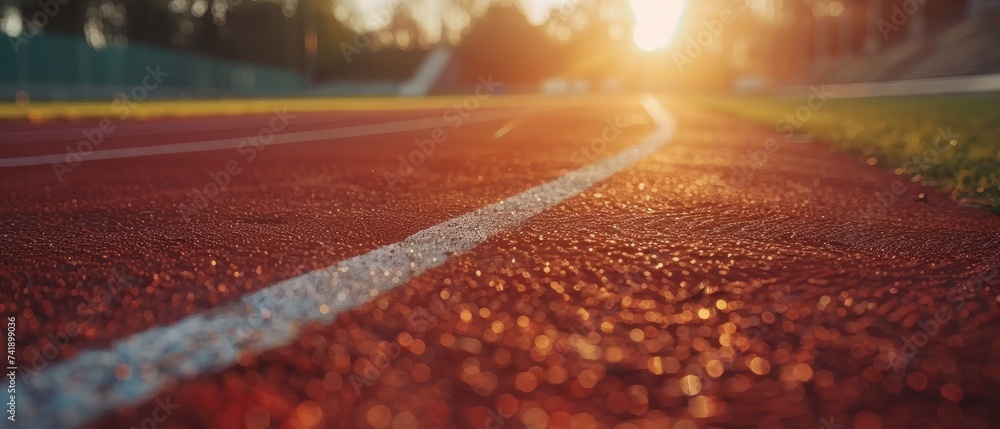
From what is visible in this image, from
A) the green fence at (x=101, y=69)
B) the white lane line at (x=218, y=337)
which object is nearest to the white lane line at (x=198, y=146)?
the white lane line at (x=218, y=337)

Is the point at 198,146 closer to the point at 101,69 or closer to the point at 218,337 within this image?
the point at 218,337

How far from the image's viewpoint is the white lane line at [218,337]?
1439 mm

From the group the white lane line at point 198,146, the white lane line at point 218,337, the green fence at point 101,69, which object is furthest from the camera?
the green fence at point 101,69

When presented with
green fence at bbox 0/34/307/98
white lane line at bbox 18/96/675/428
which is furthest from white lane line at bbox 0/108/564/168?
green fence at bbox 0/34/307/98

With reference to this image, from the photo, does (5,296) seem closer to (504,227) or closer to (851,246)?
(504,227)

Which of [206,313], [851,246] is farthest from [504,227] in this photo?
[206,313]

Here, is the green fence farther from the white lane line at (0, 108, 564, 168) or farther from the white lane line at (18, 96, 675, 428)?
the white lane line at (18, 96, 675, 428)

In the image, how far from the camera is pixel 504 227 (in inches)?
132

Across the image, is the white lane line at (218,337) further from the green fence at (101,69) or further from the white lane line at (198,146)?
the green fence at (101,69)

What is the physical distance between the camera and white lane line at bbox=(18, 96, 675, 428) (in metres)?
1.44

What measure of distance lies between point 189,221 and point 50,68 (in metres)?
33.4

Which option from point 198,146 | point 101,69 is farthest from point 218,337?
point 101,69

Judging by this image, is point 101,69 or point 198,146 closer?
point 198,146

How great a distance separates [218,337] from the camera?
1785mm
